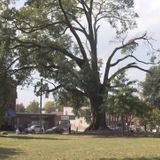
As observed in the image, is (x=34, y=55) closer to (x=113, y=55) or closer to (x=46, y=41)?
(x=46, y=41)

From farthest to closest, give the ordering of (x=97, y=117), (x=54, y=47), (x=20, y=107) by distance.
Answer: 1. (x=20, y=107)
2. (x=97, y=117)
3. (x=54, y=47)

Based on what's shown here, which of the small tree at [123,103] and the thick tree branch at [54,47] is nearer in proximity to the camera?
the small tree at [123,103]

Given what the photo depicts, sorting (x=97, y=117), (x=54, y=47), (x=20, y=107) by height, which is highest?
(x=20, y=107)

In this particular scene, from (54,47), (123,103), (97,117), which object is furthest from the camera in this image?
(97,117)

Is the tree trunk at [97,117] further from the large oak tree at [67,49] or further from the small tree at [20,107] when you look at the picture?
the small tree at [20,107]

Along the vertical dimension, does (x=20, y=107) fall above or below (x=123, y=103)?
above

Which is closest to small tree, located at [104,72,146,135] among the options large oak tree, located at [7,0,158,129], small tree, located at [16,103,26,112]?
large oak tree, located at [7,0,158,129]

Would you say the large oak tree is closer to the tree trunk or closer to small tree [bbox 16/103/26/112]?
the tree trunk

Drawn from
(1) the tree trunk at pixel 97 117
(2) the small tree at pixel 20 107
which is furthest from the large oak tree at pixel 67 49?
(2) the small tree at pixel 20 107

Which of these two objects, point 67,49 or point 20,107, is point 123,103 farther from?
point 20,107

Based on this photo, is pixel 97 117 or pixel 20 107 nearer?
pixel 97 117

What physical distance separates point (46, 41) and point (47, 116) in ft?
233

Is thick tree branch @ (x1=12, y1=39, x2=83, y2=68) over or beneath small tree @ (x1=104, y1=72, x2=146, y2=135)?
over

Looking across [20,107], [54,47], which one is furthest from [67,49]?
[20,107]
